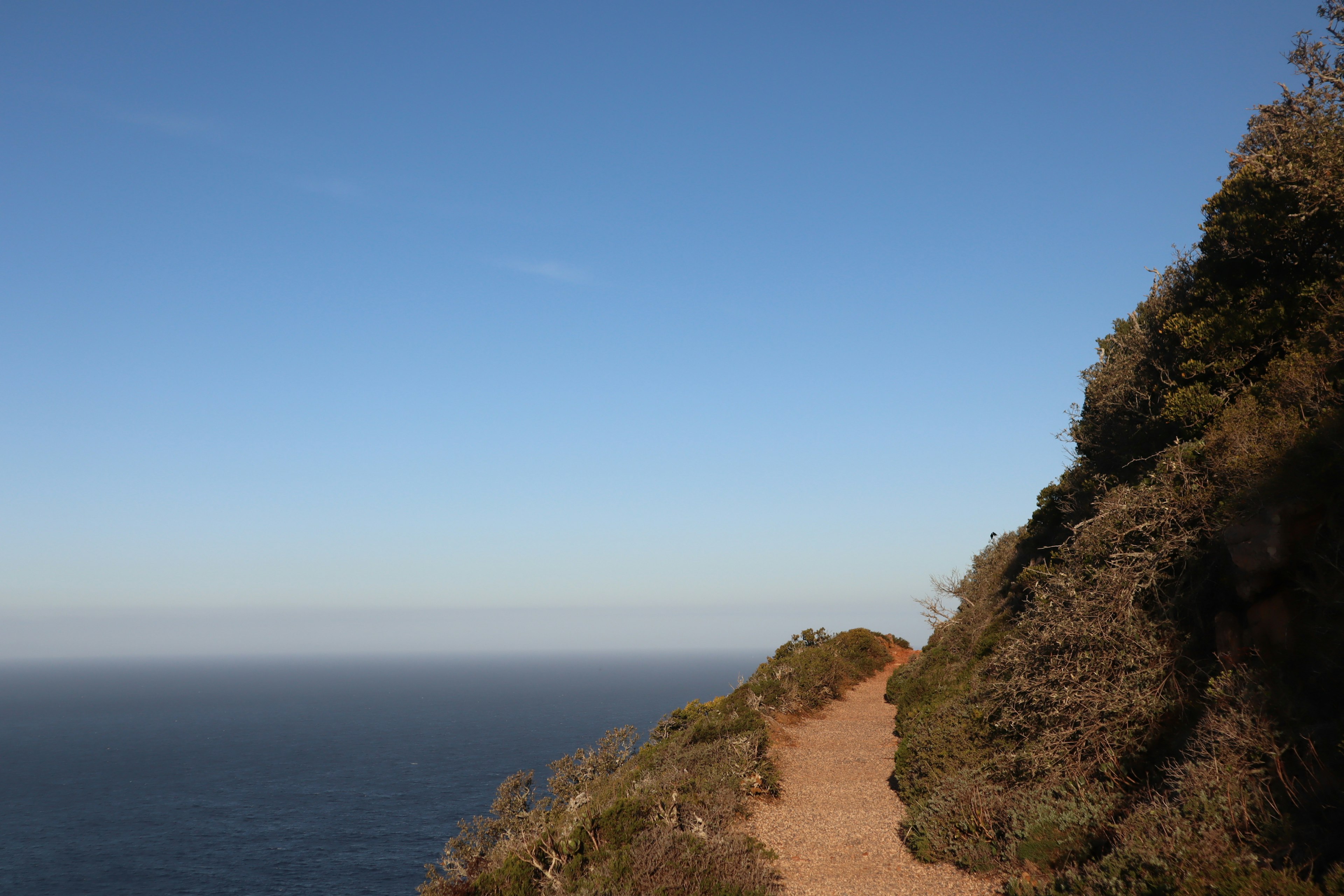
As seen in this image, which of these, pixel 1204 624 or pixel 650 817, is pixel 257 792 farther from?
pixel 1204 624

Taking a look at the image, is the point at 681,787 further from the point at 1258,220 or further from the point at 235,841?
the point at 235,841

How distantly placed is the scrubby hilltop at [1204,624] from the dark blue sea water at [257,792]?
41180 millimetres

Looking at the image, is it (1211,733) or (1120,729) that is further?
(1120,729)

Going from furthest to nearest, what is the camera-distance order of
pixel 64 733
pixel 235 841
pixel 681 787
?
pixel 64 733, pixel 235 841, pixel 681 787

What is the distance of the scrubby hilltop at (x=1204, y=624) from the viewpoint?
7.64m

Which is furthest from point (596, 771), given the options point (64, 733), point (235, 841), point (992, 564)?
point (64, 733)

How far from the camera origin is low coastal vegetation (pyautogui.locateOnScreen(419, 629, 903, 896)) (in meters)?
10.1

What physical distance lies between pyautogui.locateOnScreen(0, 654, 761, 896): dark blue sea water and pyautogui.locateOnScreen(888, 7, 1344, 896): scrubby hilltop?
41180mm

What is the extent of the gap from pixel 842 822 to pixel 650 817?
3790 millimetres

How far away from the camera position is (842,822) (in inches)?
514

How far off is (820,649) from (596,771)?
14.3m

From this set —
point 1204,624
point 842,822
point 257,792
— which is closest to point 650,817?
point 842,822

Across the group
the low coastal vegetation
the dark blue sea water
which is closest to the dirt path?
the low coastal vegetation

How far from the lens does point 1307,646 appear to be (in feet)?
27.7
